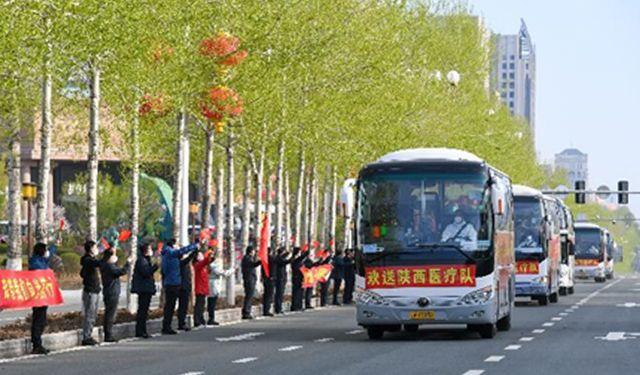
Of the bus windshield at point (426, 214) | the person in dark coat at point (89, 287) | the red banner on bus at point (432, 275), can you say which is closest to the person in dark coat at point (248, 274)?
the bus windshield at point (426, 214)

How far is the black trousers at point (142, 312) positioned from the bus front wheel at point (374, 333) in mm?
3745

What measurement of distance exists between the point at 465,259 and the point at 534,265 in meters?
22.9

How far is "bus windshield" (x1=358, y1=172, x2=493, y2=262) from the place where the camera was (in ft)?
102

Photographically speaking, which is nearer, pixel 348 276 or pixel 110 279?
pixel 110 279

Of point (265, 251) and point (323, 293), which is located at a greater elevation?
point (265, 251)

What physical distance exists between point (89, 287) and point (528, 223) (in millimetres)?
26953

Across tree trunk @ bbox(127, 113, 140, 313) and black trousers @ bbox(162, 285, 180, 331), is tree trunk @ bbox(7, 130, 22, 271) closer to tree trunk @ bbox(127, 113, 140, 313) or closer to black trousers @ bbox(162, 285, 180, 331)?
tree trunk @ bbox(127, 113, 140, 313)

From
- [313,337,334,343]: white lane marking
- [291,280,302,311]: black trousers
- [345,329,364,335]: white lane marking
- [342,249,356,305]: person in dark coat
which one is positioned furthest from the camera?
[342,249,356,305]: person in dark coat

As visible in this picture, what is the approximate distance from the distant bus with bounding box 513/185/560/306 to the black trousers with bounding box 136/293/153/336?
2284 cm

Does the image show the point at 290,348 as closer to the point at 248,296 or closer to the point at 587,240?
the point at 248,296

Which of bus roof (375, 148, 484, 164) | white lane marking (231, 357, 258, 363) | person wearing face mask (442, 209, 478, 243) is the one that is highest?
bus roof (375, 148, 484, 164)

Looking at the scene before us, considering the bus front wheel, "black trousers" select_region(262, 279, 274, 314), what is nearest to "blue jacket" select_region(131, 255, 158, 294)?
the bus front wheel

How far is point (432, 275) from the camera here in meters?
30.8

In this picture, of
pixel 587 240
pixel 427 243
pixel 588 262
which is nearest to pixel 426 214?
pixel 427 243
